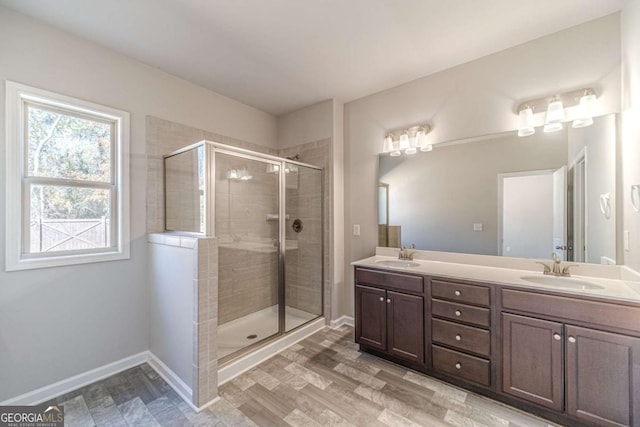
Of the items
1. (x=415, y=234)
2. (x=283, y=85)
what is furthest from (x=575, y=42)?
A: (x=283, y=85)

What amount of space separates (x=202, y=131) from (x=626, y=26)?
3.56 m

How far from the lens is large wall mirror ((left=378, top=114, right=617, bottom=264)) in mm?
1896

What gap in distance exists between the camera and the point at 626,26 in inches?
67.6

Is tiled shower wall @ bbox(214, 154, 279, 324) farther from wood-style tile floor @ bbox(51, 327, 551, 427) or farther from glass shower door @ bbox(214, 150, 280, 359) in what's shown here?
wood-style tile floor @ bbox(51, 327, 551, 427)

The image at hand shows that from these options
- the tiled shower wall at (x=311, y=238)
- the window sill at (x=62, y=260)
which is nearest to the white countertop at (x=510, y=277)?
the tiled shower wall at (x=311, y=238)

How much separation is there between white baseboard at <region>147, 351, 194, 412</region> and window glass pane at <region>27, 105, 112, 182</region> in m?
1.66

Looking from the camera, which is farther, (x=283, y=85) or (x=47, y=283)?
(x=283, y=85)

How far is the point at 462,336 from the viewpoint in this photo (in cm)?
195

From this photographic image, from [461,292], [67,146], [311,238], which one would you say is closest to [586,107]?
[461,292]

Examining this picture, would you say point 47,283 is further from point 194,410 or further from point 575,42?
point 575,42

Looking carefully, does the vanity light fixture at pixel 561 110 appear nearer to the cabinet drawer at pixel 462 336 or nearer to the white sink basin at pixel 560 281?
the white sink basin at pixel 560 281

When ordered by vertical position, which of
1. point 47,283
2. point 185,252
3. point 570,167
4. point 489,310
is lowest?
point 489,310

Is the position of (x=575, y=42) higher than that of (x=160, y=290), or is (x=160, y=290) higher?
(x=575, y=42)

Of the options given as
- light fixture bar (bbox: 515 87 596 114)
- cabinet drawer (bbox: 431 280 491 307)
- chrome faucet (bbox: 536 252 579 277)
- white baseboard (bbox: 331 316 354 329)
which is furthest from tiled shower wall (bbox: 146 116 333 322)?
chrome faucet (bbox: 536 252 579 277)
